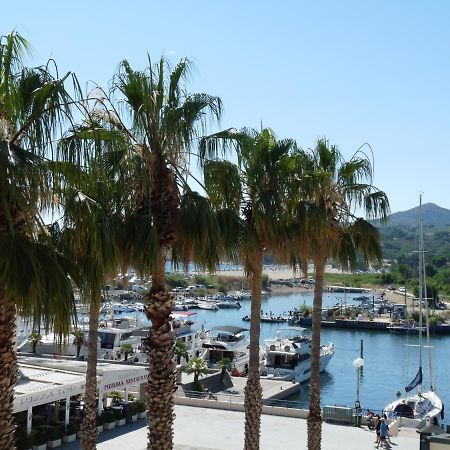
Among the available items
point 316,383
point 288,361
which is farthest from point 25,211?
point 288,361

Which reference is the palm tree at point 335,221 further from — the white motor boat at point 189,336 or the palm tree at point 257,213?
the white motor boat at point 189,336

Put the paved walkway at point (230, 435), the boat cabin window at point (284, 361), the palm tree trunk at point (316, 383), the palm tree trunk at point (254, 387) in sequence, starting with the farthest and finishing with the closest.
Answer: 1. the boat cabin window at point (284, 361)
2. the paved walkway at point (230, 435)
3. the palm tree trunk at point (316, 383)
4. the palm tree trunk at point (254, 387)

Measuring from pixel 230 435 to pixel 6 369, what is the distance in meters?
18.6

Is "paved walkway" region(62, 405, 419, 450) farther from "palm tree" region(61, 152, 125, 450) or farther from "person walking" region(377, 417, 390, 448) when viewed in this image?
"palm tree" region(61, 152, 125, 450)

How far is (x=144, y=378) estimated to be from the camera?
30375 mm

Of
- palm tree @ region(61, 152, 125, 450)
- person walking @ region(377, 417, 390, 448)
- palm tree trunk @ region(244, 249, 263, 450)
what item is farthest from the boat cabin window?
palm tree @ region(61, 152, 125, 450)

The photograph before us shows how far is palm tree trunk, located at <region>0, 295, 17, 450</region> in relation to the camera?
357 inches

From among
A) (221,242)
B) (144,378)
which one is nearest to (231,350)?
(144,378)

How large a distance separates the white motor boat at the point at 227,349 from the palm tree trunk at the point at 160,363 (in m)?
42.9

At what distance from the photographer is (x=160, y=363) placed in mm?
13328

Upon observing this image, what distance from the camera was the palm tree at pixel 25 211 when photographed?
824 cm

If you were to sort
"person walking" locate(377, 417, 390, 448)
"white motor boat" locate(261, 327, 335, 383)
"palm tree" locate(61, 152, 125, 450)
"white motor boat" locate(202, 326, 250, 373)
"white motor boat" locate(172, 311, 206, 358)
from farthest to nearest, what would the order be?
"white motor boat" locate(202, 326, 250, 373) < "white motor boat" locate(172, 311, 206, 358) < "white motor boat" locate(261, 327, 335, 383) < "person walking" locate(377, 417, 390, 448) < "palm tree" locate(61, 152, 125, 450)

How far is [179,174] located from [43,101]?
14.8 ft

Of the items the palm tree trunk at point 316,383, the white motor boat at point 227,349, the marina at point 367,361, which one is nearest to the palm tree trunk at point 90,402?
the palm tree trunk at point 316,383
